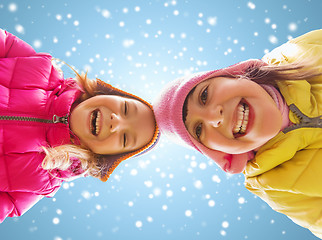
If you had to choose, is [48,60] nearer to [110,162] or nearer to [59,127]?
[59,127]

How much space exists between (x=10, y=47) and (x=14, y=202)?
63 cm

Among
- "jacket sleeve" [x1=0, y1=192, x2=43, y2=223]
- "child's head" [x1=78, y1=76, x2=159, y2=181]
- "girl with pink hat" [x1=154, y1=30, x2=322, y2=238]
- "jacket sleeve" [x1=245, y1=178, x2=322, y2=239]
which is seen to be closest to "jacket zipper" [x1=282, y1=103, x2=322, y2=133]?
"girl with pink hat" [x1=154, y1=30, x2=322, y2=238]

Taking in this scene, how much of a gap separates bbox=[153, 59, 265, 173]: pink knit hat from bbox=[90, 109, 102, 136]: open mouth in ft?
0.82

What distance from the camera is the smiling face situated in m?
1.12

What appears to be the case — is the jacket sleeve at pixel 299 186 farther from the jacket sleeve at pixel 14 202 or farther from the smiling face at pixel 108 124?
the jacket sleeve at pixel 14 202

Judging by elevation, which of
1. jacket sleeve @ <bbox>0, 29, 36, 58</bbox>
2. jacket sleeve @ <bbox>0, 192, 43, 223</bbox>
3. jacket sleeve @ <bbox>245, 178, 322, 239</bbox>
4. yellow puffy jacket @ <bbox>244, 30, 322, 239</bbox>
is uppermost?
jacket sleeve @ <bbox>0, 29, 36, 58</bbox>

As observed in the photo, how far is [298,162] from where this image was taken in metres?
1.01

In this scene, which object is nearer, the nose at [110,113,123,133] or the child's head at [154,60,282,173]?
the child's head at [154,60,282,173]

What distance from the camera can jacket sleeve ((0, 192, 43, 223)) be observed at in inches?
41.8

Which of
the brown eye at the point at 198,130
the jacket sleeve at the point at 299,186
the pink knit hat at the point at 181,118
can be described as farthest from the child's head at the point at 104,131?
the jacket sleeve at the point at 299,186

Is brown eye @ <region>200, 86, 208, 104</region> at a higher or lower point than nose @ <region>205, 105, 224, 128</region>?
higher

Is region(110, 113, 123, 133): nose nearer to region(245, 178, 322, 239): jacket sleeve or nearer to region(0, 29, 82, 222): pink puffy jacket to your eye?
region(0, 29, 82, 222): pink puffy jacket

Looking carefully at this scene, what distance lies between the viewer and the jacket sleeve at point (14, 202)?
106cm

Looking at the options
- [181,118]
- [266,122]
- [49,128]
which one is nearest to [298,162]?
[266,122]
